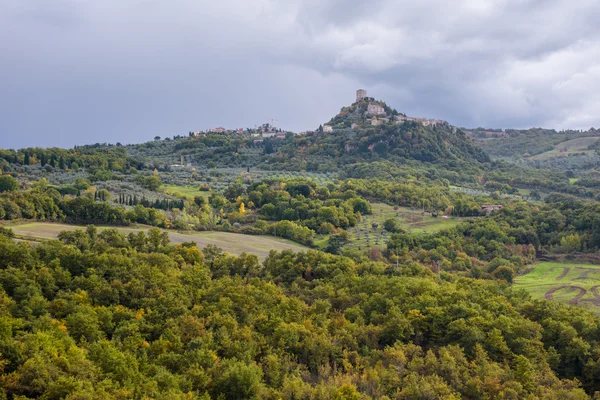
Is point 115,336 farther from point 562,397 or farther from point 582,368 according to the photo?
point 582,368

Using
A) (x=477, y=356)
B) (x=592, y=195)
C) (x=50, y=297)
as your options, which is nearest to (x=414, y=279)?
(x=477, y=356)

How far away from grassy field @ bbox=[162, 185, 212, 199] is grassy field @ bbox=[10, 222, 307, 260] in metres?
29.1

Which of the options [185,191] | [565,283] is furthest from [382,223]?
[185,191]

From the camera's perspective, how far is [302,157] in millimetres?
172875

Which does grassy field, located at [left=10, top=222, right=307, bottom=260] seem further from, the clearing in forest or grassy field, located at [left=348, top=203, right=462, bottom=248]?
grassy field, located at [left=348, top=203, right=462, bottom=248]

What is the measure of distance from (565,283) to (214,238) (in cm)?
4472

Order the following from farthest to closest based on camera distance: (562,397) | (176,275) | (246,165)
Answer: (246,165) → (176,275) → (562,397)

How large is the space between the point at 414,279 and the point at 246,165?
134m

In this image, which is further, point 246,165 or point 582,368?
point 246,165

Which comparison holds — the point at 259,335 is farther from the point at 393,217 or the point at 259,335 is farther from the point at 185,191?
the point at 185,191

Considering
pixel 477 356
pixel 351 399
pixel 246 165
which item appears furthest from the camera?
pixel 246 165

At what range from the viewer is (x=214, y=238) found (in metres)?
66.1

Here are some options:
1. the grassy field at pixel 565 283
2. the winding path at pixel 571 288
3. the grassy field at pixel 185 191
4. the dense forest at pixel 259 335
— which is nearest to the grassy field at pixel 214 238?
the dense forest at pixel 259 335

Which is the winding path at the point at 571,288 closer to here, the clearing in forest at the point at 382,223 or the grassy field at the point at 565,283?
the grassy field at the point at 565,283
